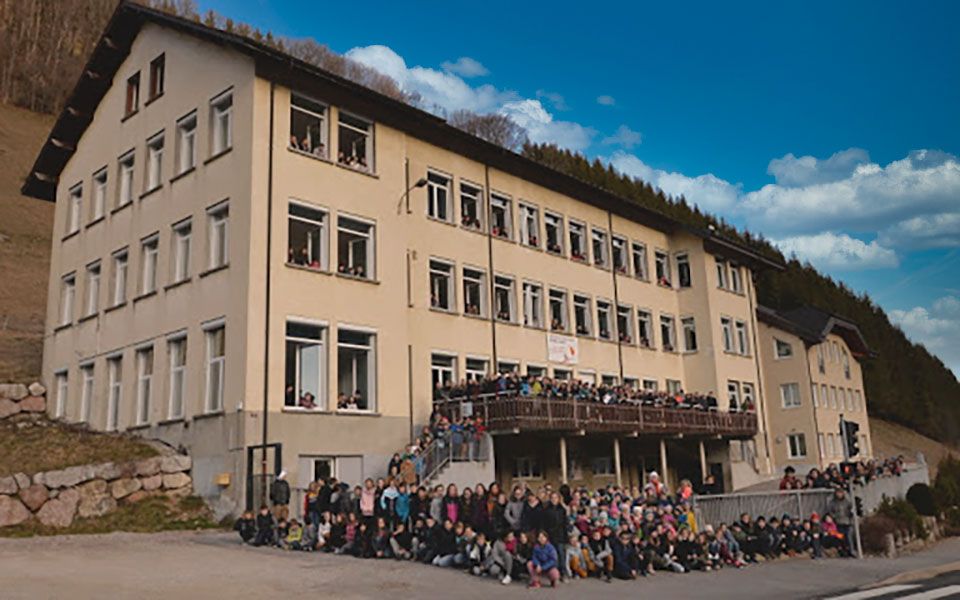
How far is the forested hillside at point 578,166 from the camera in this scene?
78.6 metres

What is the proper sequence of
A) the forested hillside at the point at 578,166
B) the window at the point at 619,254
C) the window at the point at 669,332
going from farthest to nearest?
the forested hillside at the point at 578,166 < the window at the point at 669,332 < the window at the point at 619,254

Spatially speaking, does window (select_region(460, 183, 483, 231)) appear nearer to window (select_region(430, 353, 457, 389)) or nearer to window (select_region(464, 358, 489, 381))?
window (select_region(464, 358, 489, 381))

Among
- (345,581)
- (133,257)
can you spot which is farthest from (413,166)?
(345,581)

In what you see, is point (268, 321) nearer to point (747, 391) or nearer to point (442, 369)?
point (442, 369)

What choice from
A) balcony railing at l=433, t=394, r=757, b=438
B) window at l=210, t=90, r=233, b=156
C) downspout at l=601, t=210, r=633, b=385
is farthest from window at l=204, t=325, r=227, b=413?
downspout at l=601, t=210, r=633, b=385

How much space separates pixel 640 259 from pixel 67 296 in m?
25.0

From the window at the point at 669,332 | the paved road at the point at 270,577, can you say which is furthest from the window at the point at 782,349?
the paved road at the point at 270,577

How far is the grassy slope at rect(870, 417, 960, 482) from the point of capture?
230 ft

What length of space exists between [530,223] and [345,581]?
2329cm

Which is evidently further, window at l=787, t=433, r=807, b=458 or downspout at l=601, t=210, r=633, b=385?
window at l=787, t=433, r=807, b=458

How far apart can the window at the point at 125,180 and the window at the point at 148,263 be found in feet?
9.06

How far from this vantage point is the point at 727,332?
44094 millimetres

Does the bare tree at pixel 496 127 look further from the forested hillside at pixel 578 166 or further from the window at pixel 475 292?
the window at pixel 475 292

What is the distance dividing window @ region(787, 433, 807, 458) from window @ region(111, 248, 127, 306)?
37.3 m
